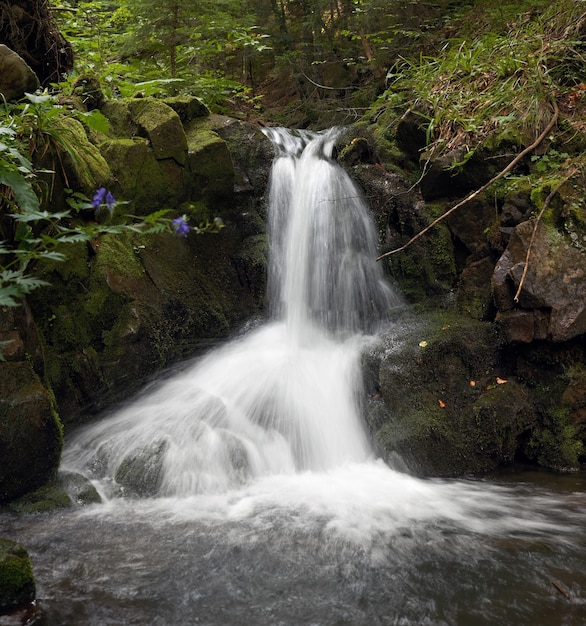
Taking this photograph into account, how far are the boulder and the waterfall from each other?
4.67ft

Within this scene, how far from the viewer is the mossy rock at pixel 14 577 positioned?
237cm

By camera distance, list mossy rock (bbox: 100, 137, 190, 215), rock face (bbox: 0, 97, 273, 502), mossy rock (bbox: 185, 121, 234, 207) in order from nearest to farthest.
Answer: rock face (bbox: 0, 97, 273, 502) → mossy rock (bbox: 100, 137, 190, 215) → mossy rock (bbox: 185, 121, 234, 207)

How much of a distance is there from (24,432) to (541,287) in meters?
4.39

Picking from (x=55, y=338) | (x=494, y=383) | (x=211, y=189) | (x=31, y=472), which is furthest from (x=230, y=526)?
(x=211, y=189)

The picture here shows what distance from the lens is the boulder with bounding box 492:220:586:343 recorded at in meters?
4.57

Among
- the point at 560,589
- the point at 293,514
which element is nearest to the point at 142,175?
the point at 293,514

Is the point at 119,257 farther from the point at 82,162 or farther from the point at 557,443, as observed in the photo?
the point at 557,443

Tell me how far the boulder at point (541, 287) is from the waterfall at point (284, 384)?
4.67ft

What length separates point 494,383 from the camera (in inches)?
187

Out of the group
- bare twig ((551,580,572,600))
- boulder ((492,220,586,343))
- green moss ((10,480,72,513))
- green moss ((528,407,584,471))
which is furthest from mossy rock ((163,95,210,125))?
bare twig ((551,580,572,600))

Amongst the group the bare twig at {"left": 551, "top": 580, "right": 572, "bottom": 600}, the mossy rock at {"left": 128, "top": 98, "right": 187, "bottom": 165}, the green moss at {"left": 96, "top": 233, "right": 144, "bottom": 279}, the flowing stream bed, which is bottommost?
the bare twig at {"left": 551, "top": 580, "right": 572, "bottom": 600}

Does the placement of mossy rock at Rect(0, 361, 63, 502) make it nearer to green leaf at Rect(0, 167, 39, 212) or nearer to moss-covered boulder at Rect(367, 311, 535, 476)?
green leaf at Rect(0, 167, 39, 212)

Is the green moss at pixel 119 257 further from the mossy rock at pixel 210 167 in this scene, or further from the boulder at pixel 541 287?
the boulder at pixel 541 287

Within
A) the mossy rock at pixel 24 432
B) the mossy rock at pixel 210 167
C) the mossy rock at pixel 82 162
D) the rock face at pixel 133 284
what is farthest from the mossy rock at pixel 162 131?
the mossy rock at pixel 24 432
